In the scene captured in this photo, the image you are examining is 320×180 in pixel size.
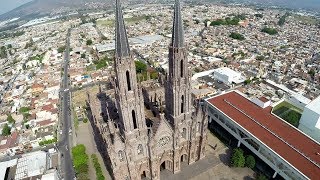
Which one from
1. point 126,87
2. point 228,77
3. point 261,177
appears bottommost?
point 261,177

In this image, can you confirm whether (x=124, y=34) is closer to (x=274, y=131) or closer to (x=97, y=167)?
(x=97, y=167)

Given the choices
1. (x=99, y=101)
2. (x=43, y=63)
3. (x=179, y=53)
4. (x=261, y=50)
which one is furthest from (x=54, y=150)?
(x=261, y=50)

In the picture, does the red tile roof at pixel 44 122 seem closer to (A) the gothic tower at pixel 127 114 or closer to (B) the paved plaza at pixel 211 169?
(B) the paved plaza at pixel 211 169

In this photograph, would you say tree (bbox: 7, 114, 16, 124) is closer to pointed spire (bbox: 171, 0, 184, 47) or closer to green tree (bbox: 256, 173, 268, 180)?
pointed spire (bbox: 171, 0, 184, 47)

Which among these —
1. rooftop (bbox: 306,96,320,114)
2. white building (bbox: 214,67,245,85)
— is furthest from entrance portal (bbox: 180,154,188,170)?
white building (bbox: 214,67,245,85)

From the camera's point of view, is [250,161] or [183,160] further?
[183,160]

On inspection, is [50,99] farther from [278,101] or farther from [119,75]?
[278,101]

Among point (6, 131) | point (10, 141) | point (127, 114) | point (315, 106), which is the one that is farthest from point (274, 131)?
point (6, 131)
